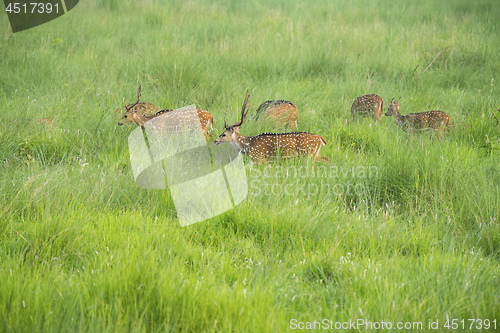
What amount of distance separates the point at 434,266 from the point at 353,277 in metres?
0.54

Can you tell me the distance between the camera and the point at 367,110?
5.84m

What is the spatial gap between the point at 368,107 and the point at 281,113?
47.3 inches

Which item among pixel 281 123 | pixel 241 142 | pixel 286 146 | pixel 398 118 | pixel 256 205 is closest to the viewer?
pixel 256 205

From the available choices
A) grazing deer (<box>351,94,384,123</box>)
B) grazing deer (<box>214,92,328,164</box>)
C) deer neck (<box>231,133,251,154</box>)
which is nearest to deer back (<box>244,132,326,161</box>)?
grazing deer (<box>214,92,328,164</box>)

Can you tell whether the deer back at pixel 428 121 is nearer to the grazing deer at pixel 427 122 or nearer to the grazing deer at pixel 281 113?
the grazing deer at pixel 427 122

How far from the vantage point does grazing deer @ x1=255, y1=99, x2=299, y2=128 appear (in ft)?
17.8

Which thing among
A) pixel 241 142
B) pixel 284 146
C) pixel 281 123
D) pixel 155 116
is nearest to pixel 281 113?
pixel 281 123

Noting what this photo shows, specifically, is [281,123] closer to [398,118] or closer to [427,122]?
[398,118]

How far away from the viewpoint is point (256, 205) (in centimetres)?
376

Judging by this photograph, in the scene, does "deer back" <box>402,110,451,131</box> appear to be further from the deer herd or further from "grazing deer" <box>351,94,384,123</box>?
"grazing deer" <box>351,94,384,123</box>

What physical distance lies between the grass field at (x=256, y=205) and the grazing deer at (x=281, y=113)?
21 cm

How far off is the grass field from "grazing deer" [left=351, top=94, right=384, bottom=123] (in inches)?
7.1

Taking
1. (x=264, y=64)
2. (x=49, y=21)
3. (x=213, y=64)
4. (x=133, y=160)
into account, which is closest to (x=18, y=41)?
(x=49, y=21)

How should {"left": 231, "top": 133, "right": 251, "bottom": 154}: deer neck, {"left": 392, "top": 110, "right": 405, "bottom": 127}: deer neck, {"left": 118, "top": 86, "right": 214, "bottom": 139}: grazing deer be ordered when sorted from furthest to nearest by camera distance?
1. {"left": 392, "top": 110, "right": 405, "bottom": 127}: deer neck
2. {"left": 118, "top": 86, "right": 214, "bottom": 139}: grazing deer
3. {"left": 231, "top": 133, "right": 251, "bottom": 154}: deer neck
